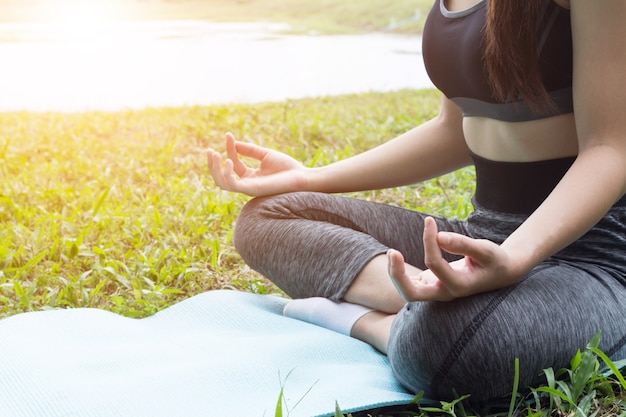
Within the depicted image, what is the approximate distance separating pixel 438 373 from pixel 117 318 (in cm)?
68

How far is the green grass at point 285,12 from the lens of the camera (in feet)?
33.2

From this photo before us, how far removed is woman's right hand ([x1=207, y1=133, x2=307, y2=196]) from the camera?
1540mm

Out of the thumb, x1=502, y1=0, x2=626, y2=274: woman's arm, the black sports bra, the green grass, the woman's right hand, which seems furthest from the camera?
the green grass

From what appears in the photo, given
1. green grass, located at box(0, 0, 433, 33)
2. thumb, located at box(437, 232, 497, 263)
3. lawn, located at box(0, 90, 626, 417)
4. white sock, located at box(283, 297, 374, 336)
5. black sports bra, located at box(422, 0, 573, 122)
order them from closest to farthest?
thumb, located at box(437, 232, 497, 263) < black sports bra, located at box(422, 0, 573, 122) < white sock, located at box(283, 297, 374, 336) < lawn, located at box(0, 90, 626, 417) < green grass, located at box(0, 0, 433, 33)

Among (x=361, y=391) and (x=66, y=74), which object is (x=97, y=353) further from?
(x=66, y=74)

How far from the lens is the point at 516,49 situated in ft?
3.87

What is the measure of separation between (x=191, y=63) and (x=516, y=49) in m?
6.90

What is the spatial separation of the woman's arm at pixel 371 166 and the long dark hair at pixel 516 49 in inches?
13.1

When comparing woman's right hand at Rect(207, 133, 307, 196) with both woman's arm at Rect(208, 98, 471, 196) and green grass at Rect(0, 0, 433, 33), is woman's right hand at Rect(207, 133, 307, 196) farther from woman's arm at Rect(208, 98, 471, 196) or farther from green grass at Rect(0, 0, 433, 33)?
green grass at Rect(0, 0, 433, 33)

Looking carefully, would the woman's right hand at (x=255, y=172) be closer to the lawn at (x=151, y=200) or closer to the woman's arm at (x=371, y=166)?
the woman's arm at (x=371, y=166)

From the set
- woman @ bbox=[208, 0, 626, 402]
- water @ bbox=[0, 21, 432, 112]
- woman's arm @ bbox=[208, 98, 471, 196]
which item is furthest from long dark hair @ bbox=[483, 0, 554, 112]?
water @ bbox=[0, 21, 432, 112]

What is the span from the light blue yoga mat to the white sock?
19 mm

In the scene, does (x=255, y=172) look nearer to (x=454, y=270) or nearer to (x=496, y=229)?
(x=496, y=229)

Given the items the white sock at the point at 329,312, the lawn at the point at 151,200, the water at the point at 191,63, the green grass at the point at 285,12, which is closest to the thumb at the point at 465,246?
the lawn at the point at 151,200
